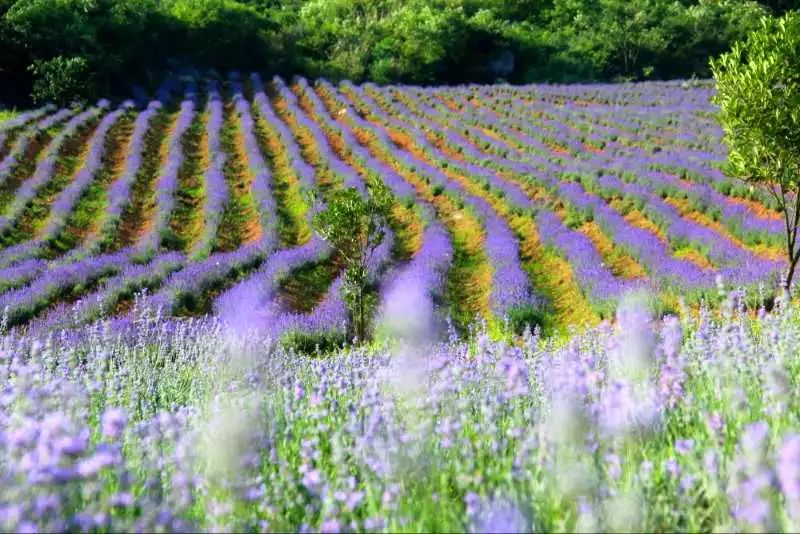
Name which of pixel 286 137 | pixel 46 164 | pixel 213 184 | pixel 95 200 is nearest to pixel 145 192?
pixel 95 200

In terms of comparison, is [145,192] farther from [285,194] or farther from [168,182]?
[285,194]

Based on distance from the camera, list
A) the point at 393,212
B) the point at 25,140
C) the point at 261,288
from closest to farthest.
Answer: the point at 261,288
the point at 393,212
the point at 25,140

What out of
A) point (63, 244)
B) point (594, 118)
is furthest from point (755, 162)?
point (594, 118)

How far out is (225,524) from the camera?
7.79ft

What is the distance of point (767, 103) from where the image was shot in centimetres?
741

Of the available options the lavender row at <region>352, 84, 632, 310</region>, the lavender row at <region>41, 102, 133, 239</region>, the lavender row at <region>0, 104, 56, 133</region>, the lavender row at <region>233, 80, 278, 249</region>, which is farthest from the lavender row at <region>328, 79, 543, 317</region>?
the lavender row at <region>0, 104, 56, 133</region>

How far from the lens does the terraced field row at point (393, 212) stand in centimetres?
1008

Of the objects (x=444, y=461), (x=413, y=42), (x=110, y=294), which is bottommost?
(x=110, y=294)

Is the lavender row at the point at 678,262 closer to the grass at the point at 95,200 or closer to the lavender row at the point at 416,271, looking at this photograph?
the lavender row at the point at 416,271

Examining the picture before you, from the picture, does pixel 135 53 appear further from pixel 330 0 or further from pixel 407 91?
pixel 330 0

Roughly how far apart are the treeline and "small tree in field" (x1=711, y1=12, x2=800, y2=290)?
2659 cm

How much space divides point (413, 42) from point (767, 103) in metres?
30.1

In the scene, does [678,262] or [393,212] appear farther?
[393,212]

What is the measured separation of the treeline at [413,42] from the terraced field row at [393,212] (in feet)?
23.5
